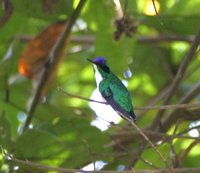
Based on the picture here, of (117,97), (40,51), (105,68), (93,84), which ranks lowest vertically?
(117,97)

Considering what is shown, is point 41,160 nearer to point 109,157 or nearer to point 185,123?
point 109,157

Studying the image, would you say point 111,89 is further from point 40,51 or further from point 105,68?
point 40,51

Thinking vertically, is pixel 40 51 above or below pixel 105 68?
above

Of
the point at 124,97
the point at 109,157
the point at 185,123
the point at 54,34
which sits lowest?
the point at 124,97

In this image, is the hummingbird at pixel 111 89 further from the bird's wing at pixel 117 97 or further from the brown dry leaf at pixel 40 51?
the brown dry leaf at pixel 40 51

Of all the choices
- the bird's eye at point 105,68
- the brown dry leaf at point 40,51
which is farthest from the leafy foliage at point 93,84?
the bird's eye at point 105,68

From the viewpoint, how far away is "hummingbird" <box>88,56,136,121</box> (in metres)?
1.98

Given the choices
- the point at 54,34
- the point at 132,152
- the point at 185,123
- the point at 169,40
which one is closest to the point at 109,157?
the point at 132,152

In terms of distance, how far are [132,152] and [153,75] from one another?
3.86 ft

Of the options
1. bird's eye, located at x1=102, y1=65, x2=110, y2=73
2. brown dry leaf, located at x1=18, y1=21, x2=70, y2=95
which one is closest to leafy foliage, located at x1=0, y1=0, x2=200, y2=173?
brown dry leaf, located at x1=18, y1=21, x2=70, y2=95

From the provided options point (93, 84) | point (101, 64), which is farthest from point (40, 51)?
point (101, 64)

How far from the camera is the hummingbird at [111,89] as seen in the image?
6.48 ft

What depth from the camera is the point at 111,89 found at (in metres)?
2.05

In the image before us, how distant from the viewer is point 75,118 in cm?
275
